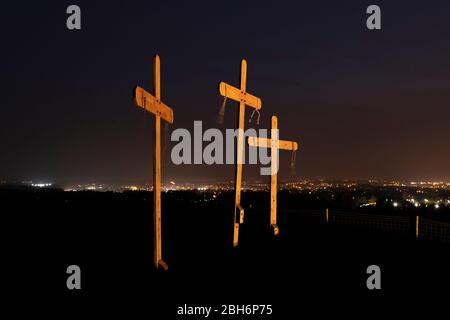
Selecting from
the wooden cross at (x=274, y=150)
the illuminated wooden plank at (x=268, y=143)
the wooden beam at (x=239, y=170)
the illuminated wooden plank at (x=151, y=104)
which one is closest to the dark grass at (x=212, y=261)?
the wooden beam at (x=239, y=170)

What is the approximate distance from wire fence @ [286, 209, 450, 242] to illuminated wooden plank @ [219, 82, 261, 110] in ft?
24.1

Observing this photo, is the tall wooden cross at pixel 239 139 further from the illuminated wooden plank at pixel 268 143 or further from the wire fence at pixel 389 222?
the wire fence at pixel 389 222

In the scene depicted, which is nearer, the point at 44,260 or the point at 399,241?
the point at 44,260

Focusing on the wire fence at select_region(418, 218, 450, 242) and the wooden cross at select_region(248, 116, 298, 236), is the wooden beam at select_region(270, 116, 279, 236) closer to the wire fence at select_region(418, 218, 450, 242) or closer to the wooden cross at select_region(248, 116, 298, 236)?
the wooden cross at select_region(248, 116, 298, 236)

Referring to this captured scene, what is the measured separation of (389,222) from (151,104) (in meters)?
11.1

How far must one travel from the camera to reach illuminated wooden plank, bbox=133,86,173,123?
312 inches

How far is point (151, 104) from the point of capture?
864cm

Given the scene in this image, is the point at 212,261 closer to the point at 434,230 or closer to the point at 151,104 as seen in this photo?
the point at 151,104

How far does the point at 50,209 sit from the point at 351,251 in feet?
46.2

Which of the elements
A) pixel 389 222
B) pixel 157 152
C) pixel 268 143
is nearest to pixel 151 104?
pixel 157 152
